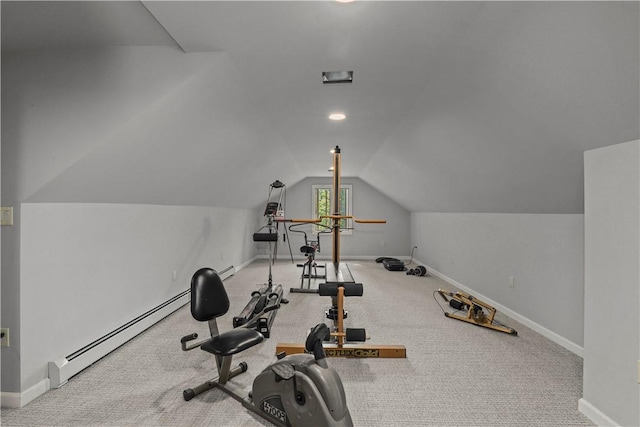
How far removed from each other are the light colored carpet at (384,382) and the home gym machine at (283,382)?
108mm

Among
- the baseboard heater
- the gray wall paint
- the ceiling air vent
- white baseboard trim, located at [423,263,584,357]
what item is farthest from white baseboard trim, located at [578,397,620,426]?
the gray wall paint

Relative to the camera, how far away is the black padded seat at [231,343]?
1.83m

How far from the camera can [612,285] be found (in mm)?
1645

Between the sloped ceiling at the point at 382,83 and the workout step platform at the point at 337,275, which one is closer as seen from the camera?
the sloped ceiling at the point at 382,83

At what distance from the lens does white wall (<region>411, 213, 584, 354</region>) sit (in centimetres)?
260

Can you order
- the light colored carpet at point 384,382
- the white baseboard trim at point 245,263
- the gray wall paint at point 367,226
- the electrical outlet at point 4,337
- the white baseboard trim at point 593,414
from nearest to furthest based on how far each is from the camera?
the white baseboard trim at point 593,414, the light colored carpet at point 384,382, the electrical outlet at point 4,337, the white baseboard trim at point 245,263, the gray wall paint at point 367,226

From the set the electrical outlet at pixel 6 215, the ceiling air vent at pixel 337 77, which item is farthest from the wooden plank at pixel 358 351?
the ceiling air vent at pixel 337 77

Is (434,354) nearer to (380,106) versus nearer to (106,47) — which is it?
(380,106)

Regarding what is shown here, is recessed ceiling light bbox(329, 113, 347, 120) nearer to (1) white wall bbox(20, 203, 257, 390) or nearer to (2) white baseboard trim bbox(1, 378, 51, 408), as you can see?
(1) white wall bbox(20, 203, 257, 390)

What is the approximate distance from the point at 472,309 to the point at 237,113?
327 cm

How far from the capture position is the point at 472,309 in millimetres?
3275

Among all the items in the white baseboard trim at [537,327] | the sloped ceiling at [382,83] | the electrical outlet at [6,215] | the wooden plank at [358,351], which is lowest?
the wooden plank at [358,351]

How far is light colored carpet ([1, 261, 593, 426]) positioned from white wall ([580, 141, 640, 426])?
281 mm

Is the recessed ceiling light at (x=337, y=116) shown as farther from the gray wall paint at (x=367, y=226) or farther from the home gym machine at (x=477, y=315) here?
the gray wall paint at (x=367, y=226)
